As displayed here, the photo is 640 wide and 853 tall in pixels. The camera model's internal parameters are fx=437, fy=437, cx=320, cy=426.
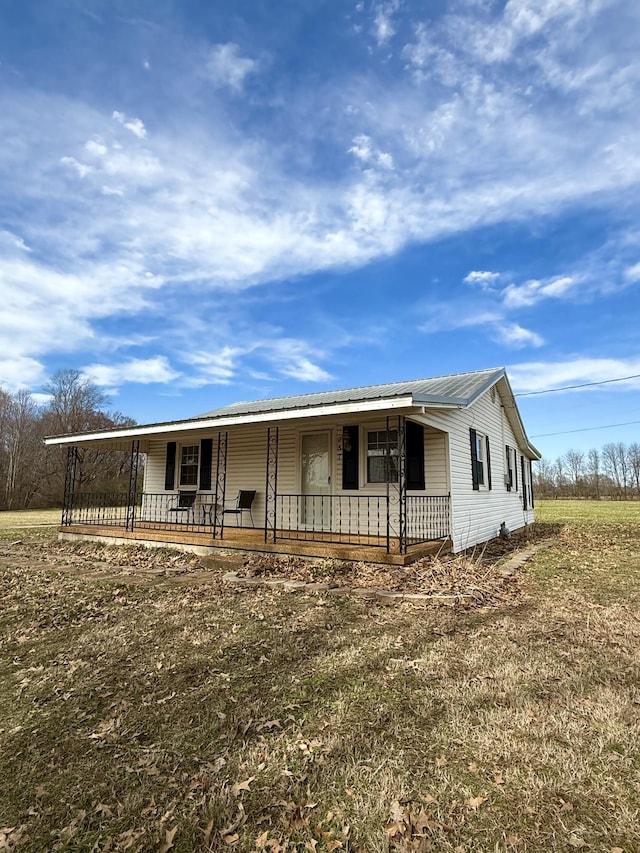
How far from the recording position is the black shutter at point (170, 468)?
13055mm

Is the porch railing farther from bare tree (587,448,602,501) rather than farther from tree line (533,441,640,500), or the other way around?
bare tree (587,448,602,501)

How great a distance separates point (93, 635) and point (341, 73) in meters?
11.9

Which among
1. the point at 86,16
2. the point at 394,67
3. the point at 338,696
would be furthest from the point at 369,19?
the point at 338,696

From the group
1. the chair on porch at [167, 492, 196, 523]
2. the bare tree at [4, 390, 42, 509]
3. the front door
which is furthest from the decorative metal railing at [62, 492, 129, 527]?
the bare tree at [4, 390, 42, 509]

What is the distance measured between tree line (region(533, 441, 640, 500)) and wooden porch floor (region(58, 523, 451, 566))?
144 ft

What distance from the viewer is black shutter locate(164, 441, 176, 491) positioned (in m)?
13.1

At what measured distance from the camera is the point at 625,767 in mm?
2379

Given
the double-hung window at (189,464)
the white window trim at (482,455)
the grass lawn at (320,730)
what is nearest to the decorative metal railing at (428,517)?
the white window trim at (482,455)

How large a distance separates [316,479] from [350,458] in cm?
118

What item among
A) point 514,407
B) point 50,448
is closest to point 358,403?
point 514,407

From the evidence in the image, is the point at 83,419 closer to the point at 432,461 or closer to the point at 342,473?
the point at 342,473

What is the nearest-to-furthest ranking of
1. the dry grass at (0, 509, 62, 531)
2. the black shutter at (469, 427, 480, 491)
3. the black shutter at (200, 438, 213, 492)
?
the black shutter at (469, 427, 480, 491) → the black shutter at (200, 438, 213, 492) → the dry grass at (0, 509, 62, 531)

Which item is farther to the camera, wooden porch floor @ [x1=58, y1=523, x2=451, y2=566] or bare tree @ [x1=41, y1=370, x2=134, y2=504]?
bare tree @ [x1=41, y1=370, x2=134, y2=504]

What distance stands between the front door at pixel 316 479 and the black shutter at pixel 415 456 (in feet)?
6.55
